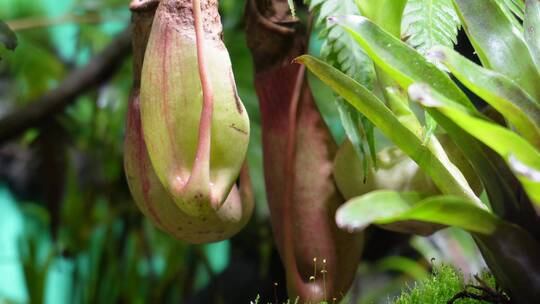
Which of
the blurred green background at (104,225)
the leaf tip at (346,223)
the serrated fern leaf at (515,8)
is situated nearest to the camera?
the leaf tip at (346,223)

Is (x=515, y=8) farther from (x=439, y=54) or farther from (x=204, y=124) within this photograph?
(x=204, y=124)

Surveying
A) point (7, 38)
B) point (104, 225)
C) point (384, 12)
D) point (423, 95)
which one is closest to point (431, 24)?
point (384, 12)

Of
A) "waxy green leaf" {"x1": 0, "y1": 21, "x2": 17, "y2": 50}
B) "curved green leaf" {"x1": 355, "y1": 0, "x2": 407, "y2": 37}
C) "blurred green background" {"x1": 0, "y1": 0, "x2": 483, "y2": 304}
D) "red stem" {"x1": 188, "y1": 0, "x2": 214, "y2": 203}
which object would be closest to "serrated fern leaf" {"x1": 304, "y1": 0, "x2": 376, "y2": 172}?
"curved green leaf" {"x1": 355, "y1": 0, "x2": 407, "y2": 37}

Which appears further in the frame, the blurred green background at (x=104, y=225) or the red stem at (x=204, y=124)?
the blurred green background at (x=104, y=225)

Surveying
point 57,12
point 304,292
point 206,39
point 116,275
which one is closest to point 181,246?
point 116,275

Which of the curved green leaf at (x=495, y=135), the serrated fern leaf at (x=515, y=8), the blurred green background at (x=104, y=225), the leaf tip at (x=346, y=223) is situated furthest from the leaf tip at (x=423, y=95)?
the blurred green background at (x=104, y=225)

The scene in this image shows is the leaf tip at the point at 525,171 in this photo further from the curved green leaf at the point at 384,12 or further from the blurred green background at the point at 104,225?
the blurred green background at the point at 104,225

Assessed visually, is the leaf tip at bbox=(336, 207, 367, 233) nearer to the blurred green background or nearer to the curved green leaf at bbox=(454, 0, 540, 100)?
the curved green leaf at bbox=(454, 0, 540, 100)
